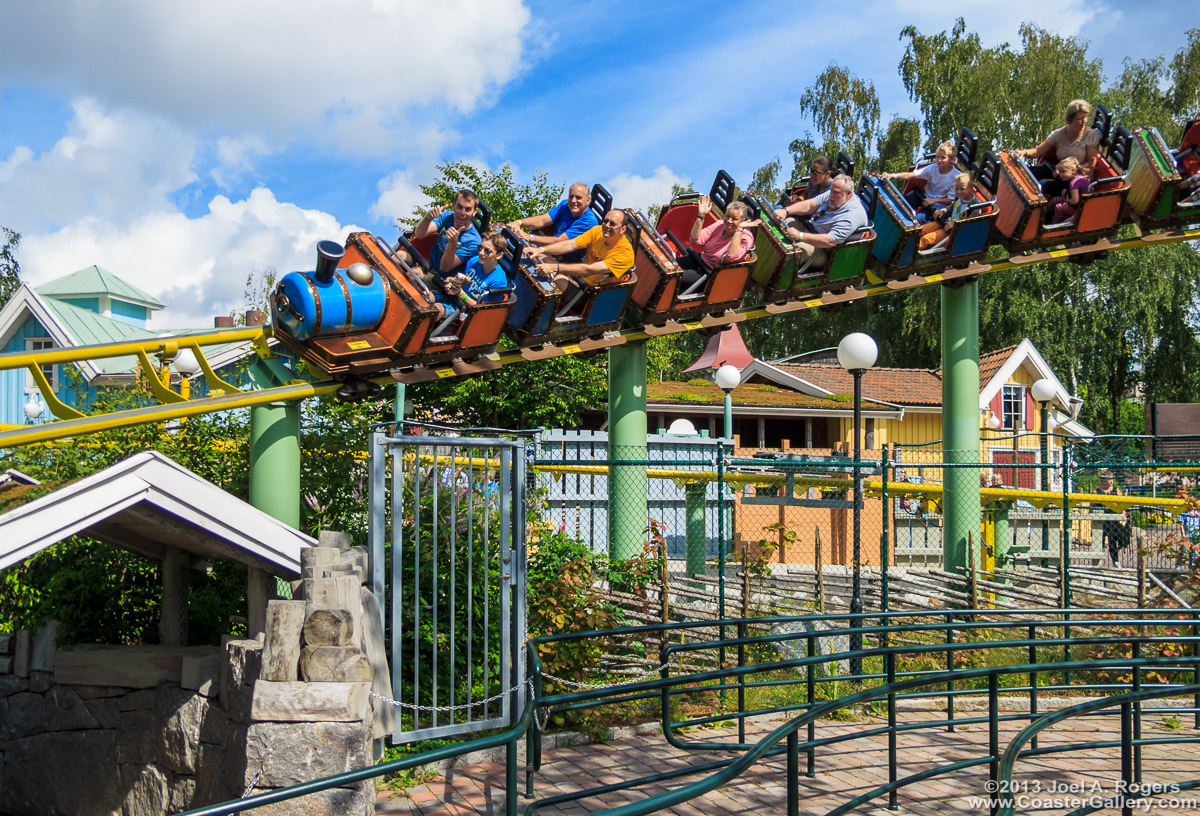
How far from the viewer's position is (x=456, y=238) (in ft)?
24.3

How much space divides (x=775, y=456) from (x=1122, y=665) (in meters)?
12.2

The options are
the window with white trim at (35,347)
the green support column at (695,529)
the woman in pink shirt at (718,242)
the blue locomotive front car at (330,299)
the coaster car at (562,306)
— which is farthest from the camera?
the window with white trim at (35,347)

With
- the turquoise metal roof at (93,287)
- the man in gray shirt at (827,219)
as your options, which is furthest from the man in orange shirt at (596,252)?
the turquoise metal roof at (93,287)

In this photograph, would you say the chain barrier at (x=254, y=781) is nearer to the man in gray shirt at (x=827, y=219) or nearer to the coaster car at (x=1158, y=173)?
the man in gray shirt at (x=827, y=219)

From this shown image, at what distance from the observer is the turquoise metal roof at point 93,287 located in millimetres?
Answer: 26719

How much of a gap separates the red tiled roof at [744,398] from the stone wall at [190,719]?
15021 mm

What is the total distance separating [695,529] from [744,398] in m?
13.3

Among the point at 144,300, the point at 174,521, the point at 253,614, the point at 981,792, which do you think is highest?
the point at 144,300

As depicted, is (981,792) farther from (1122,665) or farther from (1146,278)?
(1146,278)

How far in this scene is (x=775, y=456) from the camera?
16656 millimetres

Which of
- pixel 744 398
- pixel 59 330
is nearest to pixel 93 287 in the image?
pixel 59 330

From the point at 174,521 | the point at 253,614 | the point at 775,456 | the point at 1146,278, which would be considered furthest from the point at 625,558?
the point at 1146,278

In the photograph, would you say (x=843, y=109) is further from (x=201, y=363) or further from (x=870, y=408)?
(x=201, y=363)

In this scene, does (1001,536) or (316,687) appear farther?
(1001,536)
